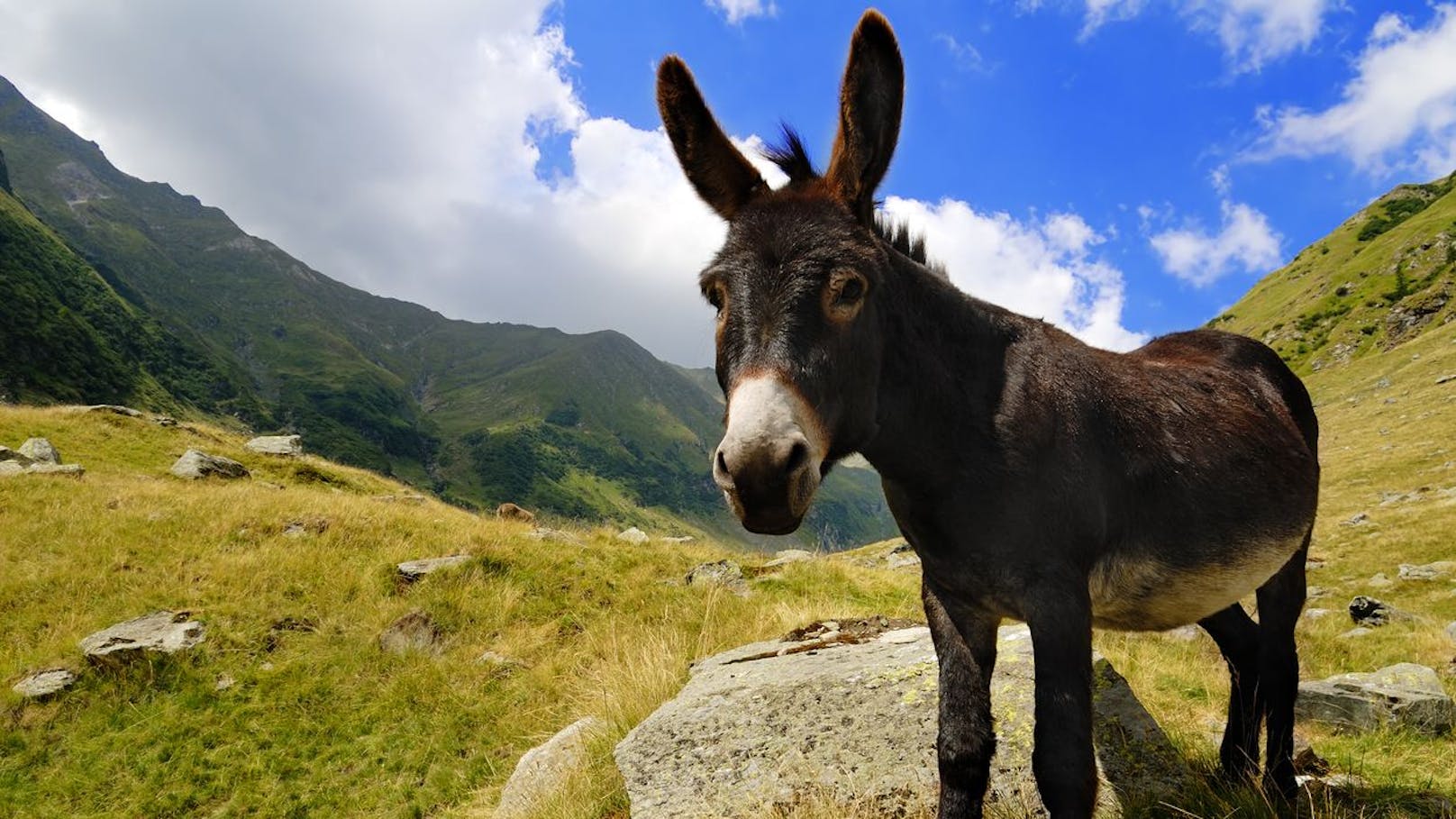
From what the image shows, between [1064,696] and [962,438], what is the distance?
48.0 inches

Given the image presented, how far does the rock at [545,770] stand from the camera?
229 inches

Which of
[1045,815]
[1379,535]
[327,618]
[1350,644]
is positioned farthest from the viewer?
[1379,535]

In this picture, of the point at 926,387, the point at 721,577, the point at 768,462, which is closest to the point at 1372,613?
the point at 721,577

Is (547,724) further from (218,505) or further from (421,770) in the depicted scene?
(218,505)

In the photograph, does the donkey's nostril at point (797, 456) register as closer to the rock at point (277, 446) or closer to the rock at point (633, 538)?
the rock at point (633, 538)

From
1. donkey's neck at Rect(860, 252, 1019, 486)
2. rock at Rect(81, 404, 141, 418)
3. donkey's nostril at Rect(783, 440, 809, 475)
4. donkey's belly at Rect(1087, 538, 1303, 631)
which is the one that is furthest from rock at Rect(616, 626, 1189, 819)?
rock at Rect(81, 404, 141, 418)

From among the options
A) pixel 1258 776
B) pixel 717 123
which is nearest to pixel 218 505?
pixel 717 123

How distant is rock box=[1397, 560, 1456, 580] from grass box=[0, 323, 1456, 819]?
0.54 m

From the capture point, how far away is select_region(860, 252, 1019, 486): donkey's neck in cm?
323

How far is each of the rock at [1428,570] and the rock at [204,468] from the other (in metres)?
37.9

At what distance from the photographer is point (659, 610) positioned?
12.9 meters

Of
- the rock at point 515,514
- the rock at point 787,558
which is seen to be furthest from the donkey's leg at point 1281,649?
the rock at point 515,514

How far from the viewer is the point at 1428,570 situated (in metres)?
19.6

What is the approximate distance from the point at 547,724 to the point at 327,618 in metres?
5.49
